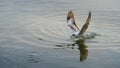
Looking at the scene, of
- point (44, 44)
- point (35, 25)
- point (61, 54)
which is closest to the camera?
point (61, 54)

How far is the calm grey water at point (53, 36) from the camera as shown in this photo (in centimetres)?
816

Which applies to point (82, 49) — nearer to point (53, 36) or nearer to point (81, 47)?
point (81, 47)

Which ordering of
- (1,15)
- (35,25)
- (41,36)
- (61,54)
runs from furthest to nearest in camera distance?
1. (1,15)
2. (35,25)
3. (41,36)
4. (61,54)

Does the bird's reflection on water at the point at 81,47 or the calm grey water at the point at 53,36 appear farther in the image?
the bird's reflection on water at the point at 81,47

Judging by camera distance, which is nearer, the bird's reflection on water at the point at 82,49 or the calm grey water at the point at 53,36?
the calm grey water at the point at 53,36

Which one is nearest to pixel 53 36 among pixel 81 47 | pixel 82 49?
pixel 81 47

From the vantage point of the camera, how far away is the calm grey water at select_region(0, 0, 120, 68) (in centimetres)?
816

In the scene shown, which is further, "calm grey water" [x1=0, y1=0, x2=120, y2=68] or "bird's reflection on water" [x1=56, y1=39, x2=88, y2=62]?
"bird's reflection on water" [x1=56, y1=39, x2=88, y2=62]

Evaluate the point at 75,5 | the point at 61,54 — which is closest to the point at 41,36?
the point at 61,54

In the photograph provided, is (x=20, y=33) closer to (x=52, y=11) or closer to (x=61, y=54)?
(x=61, y=54)

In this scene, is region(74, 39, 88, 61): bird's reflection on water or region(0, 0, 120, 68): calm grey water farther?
region(74, 39, 88, 61): bird's reflection on water

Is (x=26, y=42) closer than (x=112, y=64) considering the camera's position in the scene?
No

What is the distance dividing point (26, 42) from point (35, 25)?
1609 mm

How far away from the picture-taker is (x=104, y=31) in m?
10.4
